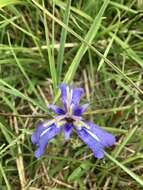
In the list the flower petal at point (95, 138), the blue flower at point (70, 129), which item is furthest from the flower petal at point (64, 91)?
the flower petal at point (95, 138)

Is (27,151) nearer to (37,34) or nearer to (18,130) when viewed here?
(18,130)

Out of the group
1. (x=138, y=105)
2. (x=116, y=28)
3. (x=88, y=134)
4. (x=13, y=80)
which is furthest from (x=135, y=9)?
(x=88, y=134)

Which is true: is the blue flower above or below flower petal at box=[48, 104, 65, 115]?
below

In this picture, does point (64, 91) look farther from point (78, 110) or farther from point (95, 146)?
point (95, 146)

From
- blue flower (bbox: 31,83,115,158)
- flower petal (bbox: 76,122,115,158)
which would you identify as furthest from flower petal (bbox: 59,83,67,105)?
flower petal (bbox: 76,122,115,158)

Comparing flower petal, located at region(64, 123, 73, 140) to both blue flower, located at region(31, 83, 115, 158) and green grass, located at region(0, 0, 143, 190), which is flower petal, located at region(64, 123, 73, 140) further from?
green grass, located at region(0, 0, 143, 190)

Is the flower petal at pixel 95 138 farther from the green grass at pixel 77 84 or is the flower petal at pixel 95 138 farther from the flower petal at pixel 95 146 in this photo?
Answer: the green grass at pixel 77 84
